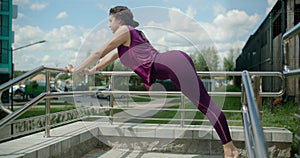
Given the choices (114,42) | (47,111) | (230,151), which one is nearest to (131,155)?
(47,111)

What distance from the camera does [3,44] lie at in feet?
88.3

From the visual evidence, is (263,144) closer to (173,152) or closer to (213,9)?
(213,9)

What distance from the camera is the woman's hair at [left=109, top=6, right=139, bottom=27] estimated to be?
2516 mm

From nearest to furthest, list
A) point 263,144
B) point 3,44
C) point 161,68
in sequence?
1. point 263,144
2. point 161,68
3. point 3,44

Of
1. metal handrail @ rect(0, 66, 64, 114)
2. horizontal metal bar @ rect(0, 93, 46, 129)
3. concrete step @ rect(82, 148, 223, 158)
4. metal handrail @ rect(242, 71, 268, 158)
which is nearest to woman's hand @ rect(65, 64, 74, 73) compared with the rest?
metal handrail @ rect(0, 66, 64, 114)

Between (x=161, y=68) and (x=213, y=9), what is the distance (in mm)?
1086

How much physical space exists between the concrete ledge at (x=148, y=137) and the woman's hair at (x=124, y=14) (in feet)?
3.82

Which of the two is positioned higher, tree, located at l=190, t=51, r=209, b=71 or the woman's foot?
tree, located at l=190, t=51, r=209, b=71

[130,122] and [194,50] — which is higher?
[194,50]

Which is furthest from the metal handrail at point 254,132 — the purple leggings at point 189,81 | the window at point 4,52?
the window at point 4,52

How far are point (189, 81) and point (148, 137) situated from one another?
1.35m

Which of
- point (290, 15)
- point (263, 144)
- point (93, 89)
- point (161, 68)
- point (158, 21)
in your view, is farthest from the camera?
point (290, 15)

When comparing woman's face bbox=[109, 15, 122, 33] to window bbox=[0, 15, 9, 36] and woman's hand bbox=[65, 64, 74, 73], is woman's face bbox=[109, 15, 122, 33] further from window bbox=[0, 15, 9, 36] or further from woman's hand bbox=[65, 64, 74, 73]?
window bbox=[0, 15, 9, 36]

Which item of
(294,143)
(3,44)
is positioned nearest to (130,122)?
(294,143)
